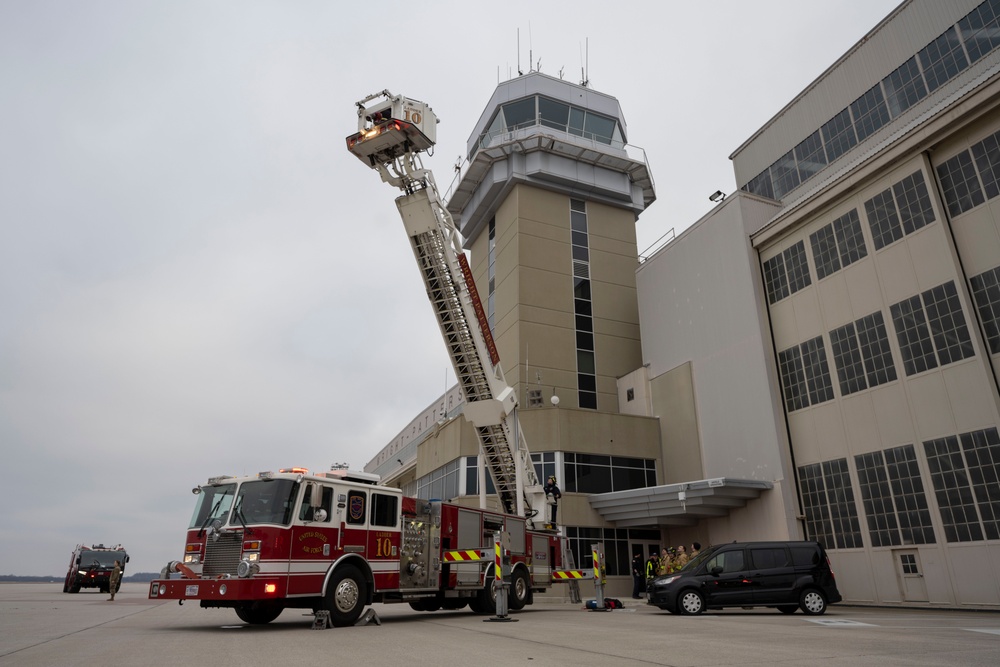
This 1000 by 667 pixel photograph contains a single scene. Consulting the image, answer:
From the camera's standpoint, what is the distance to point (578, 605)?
2112 centimetres

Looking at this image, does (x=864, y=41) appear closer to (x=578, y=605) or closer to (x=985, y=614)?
(x=985, y=614)

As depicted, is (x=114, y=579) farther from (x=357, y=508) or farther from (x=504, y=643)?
(x=504, y=643)

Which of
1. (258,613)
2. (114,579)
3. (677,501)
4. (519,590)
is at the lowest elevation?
(258,613)

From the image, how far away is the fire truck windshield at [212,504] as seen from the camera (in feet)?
37.7

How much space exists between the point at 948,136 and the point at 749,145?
44.6ft

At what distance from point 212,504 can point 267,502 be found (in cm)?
126

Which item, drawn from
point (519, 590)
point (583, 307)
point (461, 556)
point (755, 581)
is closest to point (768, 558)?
point (755, 581)

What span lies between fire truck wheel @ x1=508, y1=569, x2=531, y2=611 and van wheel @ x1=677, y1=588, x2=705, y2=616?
11.9 feet

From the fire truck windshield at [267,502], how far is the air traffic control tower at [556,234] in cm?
2027

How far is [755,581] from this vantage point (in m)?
15.3

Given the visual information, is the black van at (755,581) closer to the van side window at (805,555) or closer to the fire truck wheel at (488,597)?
the van side window at (805,555)

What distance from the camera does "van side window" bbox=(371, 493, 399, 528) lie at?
42.1 feet

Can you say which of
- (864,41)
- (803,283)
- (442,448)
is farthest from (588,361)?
(864,41)

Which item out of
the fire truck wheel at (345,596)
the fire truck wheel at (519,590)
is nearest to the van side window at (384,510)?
the fire truck wheel at (345,596)
